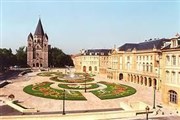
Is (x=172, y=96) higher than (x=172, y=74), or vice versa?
(x=172, y=74)

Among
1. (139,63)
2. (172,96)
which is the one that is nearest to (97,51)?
(139,63)

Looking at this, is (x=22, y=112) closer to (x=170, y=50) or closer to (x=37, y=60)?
(x=170, y=50)

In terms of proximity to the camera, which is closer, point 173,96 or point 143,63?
point 173,96

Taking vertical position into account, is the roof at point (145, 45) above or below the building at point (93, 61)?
above

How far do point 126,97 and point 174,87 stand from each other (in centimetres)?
1315

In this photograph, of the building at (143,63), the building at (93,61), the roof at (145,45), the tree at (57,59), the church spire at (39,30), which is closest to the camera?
the building at (143,63)

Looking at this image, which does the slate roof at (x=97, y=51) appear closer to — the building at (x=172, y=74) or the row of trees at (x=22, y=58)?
the row of trees at (x=22, y=58)

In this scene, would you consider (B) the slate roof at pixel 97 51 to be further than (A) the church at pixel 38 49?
No

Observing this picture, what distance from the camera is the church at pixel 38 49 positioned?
14562 cm

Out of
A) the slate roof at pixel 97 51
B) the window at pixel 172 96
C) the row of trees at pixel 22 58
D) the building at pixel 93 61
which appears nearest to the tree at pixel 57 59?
the row of trees at pixel 22 58

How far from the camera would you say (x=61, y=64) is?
16212cm

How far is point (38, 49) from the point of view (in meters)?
147

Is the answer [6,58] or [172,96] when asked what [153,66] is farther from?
[6,58]

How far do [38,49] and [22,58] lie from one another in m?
10.8
